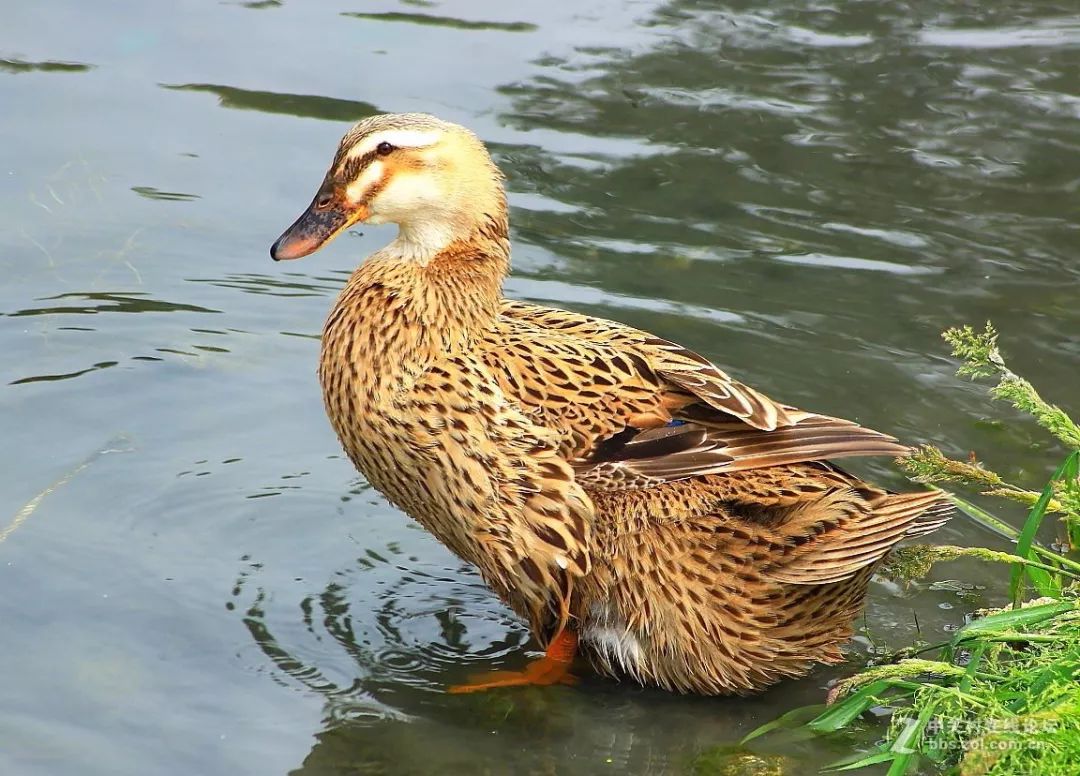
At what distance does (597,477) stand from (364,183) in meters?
1.18

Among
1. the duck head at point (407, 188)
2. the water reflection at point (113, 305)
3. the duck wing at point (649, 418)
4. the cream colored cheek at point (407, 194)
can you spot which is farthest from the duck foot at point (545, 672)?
the water reflection at point (113, 305)

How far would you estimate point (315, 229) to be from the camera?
5.16m

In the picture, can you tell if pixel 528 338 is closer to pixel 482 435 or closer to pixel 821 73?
pixel 482 435

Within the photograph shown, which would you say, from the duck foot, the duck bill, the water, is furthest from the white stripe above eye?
the duck foot

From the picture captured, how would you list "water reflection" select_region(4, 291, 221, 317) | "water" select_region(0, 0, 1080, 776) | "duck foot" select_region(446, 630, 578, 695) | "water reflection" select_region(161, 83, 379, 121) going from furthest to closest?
"water reflection" select_region(161, 83, 379, 121) → "water reflection" select_region(4, 291, 221, 317) → "duck foot" select_region(446, 630, 578, 695) → "water" select_region(0, 0, 1080, 776)

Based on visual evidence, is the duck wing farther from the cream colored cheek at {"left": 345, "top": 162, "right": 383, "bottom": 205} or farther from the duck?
the cream colored cheek at {"left": 345, "top": 162, "right": 383, "bottom": 205}

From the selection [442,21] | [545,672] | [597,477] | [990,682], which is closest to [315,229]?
[597,477]

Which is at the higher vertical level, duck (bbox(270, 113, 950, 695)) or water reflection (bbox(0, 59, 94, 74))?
water reflection (bbox(0, 59, 94, 74))

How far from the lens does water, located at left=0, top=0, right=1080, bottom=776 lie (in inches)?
188

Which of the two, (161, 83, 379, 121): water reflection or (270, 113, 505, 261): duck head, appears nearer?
(270, 113, 505, 261): duck head

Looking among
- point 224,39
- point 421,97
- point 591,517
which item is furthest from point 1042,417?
point 224,39

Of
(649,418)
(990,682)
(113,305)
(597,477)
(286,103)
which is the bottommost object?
(990,682)

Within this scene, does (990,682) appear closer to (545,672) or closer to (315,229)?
(545,672)

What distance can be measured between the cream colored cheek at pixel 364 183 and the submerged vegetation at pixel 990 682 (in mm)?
1804
